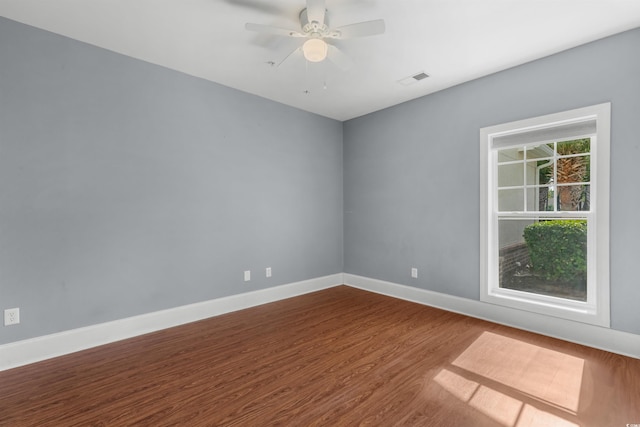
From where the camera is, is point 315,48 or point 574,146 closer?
point 315,48

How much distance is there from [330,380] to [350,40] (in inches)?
110

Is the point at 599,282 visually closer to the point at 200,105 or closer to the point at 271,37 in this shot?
the point at 271,37

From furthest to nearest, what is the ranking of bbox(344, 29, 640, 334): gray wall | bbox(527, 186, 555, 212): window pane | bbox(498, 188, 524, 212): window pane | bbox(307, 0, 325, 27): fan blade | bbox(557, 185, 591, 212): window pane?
bbox(498, 188, 524, 212): window pane, bbox(527, 186, 555, 212): window pane, bbox(557, 185, 591, 212): window pane, bbox(344, 29, 640, 334): gray wall, bbox(307, 0, 325, 27): fan blade

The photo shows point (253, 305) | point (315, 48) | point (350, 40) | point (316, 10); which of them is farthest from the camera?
point (253, 305)

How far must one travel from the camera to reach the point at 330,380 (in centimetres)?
214

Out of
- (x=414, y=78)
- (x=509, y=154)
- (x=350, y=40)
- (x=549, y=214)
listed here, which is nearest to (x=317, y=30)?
(x=350, y=40)

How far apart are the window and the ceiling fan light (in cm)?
212

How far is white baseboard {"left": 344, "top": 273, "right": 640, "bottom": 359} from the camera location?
2480 millimetres

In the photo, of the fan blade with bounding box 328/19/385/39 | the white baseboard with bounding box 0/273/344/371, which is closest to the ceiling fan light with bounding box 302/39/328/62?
the fan blade with bounding box 328/19/385/39

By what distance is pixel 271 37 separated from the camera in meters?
2.58

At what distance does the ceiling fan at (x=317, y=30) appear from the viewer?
1990mm

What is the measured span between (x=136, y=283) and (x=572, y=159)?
176 inches

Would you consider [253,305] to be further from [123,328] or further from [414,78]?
[414,78]

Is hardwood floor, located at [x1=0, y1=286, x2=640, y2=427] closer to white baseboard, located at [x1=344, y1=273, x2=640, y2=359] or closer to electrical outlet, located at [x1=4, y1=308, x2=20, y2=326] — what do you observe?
white baseboard, located at [x1=344, y1=273, x2=640, y2=359]
